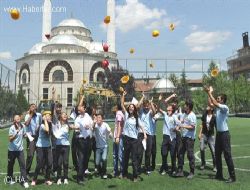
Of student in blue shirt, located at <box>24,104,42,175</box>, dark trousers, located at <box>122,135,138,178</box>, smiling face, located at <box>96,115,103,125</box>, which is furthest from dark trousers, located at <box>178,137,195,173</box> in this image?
student in blue shirt, located at <box>24,104,42,175</box>

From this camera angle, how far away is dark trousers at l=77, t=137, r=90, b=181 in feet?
28.7

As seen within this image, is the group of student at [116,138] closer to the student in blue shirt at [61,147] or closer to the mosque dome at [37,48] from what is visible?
the student in blue shirt at [61,147]

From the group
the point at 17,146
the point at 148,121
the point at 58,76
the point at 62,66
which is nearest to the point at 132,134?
the point at 148,121

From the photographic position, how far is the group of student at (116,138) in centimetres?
863

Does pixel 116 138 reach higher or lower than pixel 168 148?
higher

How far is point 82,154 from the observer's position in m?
8.85

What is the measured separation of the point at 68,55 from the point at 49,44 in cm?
610

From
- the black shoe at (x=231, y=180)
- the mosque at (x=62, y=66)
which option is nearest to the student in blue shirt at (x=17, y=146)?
the black shoe at (x=231, y=180)

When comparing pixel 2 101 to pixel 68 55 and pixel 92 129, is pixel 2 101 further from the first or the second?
pixel 68 55

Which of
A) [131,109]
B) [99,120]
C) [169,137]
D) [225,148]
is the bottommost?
[225,148]

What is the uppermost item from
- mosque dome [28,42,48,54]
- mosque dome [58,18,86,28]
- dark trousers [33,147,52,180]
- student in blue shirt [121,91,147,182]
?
mosque dome [58,18,86,28]

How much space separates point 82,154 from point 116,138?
99 centimetres

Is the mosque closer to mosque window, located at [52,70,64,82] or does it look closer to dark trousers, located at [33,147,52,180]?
mosque window, located at [52,70,64,82]

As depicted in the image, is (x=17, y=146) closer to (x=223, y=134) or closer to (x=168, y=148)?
(x=168, y=148)
